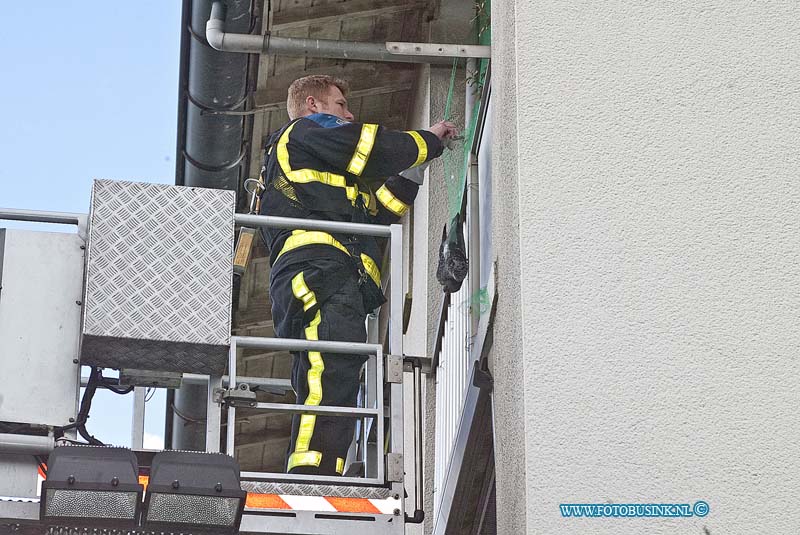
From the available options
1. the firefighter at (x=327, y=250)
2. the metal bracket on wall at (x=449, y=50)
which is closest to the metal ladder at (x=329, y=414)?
the firefighter at (x=327, y=250)

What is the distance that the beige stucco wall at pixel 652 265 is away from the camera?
378 centimetres

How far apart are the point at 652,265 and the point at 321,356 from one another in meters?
2.18

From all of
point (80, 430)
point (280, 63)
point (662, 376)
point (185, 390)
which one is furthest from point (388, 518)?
point (185, 390)

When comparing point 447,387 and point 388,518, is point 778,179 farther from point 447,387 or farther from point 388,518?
point 447,387

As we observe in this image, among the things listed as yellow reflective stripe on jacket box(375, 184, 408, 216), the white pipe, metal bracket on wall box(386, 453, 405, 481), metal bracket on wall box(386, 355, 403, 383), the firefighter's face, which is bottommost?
metal bracket on wall box(386, 453, 405, 481)

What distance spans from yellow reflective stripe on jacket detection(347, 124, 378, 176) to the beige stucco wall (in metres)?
1.70

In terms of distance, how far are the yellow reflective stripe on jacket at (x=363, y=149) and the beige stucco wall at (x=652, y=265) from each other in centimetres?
170

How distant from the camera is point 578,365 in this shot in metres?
3.92

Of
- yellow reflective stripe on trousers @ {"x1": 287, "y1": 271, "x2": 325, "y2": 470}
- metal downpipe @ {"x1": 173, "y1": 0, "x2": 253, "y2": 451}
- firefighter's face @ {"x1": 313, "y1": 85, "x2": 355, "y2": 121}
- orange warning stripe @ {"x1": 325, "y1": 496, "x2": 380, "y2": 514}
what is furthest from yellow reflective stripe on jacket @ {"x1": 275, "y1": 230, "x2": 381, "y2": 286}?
metal downpipe @ {"x1": 173, "y1": 0, "x2": 253, "y2": 451}

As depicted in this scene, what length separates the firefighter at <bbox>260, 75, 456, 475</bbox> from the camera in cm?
584

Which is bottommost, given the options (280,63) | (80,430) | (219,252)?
(80,430)

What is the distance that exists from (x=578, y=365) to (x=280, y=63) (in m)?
5.97

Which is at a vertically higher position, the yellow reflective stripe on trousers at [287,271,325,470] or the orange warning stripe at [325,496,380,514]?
the yellow reflective stripe on trousers at [287,271,325,470]

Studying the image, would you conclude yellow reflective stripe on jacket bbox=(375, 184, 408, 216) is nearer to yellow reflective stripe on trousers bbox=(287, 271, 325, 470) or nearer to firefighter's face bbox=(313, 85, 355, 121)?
firefighter's face bbox=(313, 85, 355, 121)
